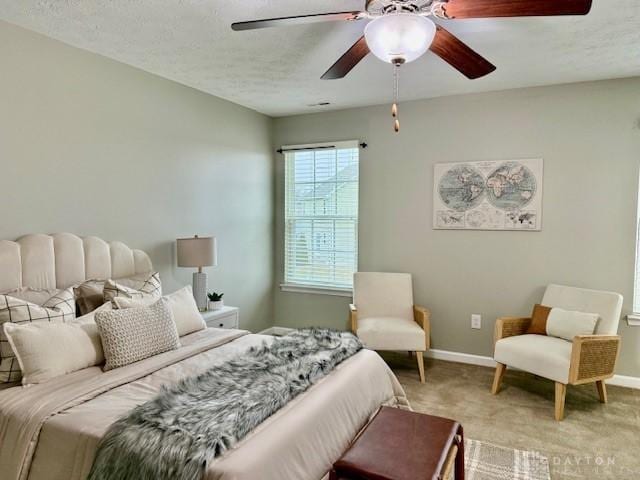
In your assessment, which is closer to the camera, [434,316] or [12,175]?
[12,175]

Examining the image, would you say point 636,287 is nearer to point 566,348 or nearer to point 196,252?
point 566,348

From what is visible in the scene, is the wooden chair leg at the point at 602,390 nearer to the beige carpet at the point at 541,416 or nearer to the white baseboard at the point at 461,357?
the beige carpet at the point at 541,416

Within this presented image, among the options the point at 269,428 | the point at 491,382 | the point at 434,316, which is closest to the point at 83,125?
the point at 269,428

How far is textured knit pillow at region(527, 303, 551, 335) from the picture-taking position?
11.8ft

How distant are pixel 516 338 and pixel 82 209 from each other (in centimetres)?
342

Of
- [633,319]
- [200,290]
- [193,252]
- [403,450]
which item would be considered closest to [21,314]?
[193,252]

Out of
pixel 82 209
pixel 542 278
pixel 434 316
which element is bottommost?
pixel 434 316

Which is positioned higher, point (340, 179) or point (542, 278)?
point (340, 179)

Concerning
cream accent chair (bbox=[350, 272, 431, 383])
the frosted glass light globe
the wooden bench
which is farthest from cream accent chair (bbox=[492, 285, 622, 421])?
the frosted glass light globe

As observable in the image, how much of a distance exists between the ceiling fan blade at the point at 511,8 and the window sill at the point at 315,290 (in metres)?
3.27

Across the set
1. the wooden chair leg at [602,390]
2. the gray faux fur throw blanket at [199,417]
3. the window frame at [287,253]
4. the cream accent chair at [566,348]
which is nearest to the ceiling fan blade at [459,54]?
the gray faux fur throw blanket at [199,417]

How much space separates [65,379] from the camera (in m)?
2.07

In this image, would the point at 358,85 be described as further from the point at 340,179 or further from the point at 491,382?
Result: the point at 491,382

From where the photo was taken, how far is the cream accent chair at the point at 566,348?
3027mm
